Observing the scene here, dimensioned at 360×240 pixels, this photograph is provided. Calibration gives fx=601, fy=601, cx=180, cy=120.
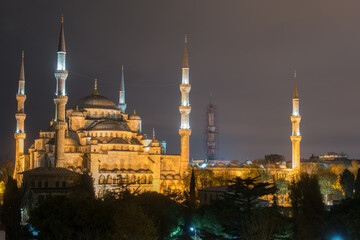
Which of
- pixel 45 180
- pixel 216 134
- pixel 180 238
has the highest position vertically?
pixel 216 134

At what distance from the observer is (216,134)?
82.7m

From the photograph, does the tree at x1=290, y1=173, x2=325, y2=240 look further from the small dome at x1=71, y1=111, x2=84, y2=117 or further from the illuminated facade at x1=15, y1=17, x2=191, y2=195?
the small dome at x1=71, y1=111, x2=84, y2=117

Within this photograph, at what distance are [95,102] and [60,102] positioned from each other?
8865 millimetres

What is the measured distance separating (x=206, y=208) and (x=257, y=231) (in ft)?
21.2

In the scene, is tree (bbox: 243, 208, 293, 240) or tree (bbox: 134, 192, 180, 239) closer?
tree (bbox: 243, 208, 293, 240)

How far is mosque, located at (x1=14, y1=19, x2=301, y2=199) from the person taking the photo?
47.4 m

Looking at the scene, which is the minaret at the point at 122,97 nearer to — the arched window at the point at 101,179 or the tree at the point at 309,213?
the arched window at the point at 101,179

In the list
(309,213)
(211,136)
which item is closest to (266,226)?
(309,213)

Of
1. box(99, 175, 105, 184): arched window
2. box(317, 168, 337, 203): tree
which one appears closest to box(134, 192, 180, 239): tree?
box(99, 175, 105, 184): arched window

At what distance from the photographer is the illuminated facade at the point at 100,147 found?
160 feet

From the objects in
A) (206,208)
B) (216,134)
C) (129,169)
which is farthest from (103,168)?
(216,134)

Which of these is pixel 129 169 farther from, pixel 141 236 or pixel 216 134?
pixel 216 134

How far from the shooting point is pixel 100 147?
50469mm

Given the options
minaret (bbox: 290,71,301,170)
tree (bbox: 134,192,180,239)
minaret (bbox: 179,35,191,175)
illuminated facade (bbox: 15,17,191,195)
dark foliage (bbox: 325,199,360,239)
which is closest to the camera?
dark foliage (bbox: 325,199,360,239)
